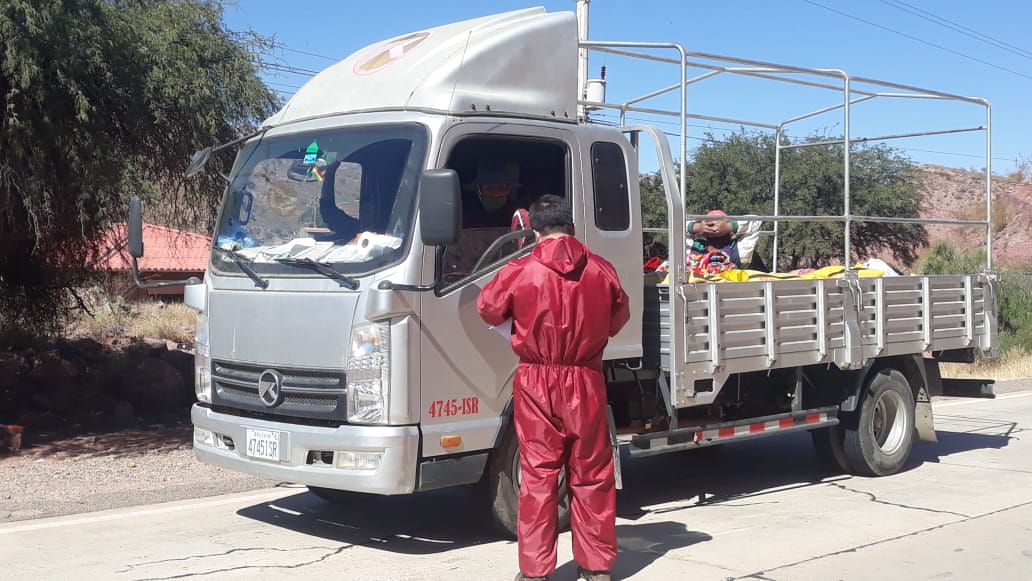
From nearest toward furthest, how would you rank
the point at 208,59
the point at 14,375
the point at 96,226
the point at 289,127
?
the point at 289,127 < the point at 96,226 < the point at 208,59 < the point at 14,375

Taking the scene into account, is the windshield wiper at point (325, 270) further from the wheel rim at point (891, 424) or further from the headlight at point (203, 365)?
the wheel rim at point (891, 424)

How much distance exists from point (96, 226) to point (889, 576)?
8269mm

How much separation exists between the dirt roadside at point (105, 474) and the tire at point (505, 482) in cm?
294

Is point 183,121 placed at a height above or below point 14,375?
above

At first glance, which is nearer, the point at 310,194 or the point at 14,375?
the point at 310,194

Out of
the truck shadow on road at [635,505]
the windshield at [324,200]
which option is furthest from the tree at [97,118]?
the truck shadow on road at [635,505]

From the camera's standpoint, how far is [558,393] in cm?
553

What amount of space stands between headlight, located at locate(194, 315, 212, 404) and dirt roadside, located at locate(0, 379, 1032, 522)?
1.69 metres

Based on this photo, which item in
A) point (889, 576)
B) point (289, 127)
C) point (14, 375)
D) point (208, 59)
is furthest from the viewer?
point (14, 375)

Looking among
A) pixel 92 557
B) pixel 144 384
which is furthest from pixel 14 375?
pixel 92 557

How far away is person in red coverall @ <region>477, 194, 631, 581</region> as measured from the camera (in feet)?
Answer: 18.1

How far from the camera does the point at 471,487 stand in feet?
22.2

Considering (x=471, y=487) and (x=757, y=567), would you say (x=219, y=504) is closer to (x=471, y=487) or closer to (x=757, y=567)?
(x=471, y=487)

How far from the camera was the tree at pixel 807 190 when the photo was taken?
18.2 meters
